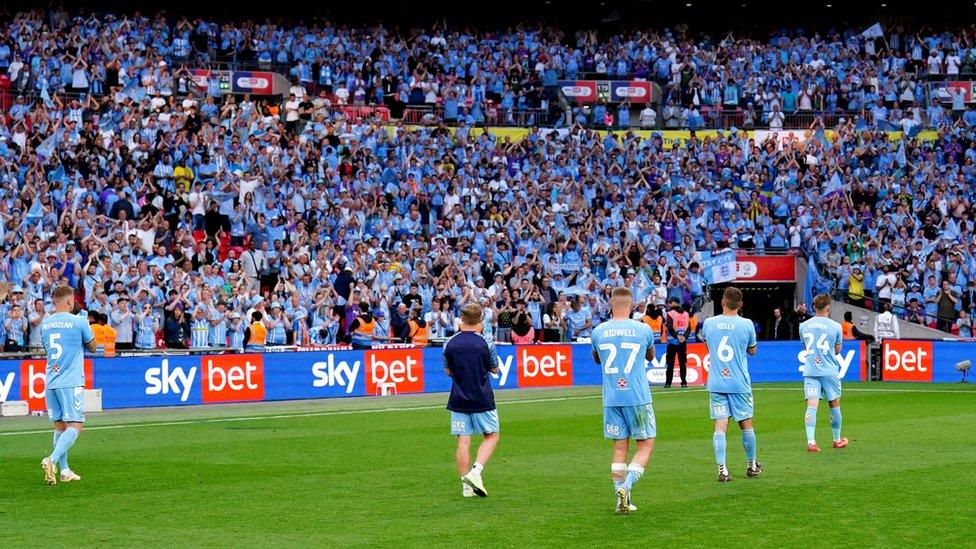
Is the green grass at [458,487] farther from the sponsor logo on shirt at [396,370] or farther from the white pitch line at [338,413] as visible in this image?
the sponsor logo on shirt at [396,370]

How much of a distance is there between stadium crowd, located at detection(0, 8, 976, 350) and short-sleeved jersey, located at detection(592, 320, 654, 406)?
55.9 ft

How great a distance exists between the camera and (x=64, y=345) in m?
15.6

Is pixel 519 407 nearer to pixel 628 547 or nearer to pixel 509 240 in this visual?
pixel 509 240

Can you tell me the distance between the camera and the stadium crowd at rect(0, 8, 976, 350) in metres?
32.2

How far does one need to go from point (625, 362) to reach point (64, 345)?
20.9 ft

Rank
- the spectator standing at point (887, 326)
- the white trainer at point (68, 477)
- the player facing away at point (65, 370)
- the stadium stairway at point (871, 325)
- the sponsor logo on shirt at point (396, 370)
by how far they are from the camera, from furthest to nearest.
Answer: the stadium stairway at point (871, 325) → the spectator standing at point (887, 326) → the sponsor logo on shirt at point (396, 370) → the white trainer at point (68, 477) → the player facing away at point (65, 370)

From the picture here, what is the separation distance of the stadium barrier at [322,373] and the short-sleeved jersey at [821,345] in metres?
13.6

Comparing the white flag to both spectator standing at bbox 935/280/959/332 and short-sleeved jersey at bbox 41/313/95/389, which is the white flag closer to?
spectator standing at bbox 935/280/959/332

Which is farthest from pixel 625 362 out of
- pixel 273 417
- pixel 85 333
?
pixel 273 417

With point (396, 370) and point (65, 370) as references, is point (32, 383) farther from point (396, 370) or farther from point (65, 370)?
point (65, 370)

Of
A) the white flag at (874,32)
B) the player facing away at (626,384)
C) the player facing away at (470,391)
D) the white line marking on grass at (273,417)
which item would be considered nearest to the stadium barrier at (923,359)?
the white line marking on grass at (273,417)

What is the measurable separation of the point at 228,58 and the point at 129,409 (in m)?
21.0

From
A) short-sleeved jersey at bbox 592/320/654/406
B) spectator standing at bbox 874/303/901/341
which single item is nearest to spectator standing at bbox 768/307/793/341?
spectator standing at bbox 874/303/901/341

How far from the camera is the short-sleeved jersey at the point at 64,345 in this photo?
15570mm
